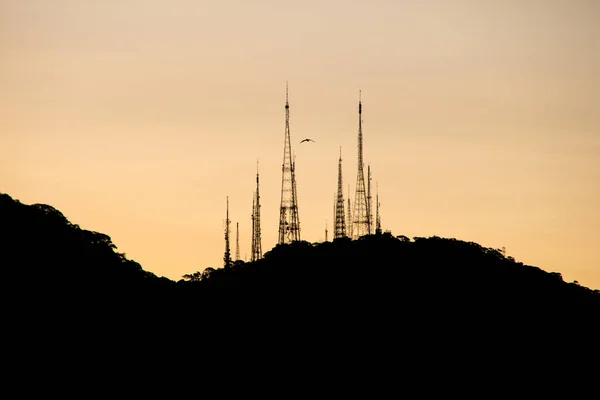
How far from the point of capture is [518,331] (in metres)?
116

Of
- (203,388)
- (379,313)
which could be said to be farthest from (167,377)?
(379,313)

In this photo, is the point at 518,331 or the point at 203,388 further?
the point at 518,331

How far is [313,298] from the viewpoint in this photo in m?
116

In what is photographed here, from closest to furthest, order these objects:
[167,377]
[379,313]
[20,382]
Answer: [20,382] < [167,377] < [379,313]

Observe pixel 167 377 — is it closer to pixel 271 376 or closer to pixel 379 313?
pixel 271 376

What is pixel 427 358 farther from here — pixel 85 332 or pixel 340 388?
pixel 85 332

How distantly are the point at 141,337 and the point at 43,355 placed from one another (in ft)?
32.3

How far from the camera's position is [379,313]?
115875 mm

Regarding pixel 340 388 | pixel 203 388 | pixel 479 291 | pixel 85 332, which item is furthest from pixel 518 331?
pixel 85 332

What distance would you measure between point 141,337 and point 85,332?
17.6 feet

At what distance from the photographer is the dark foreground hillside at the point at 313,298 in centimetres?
10812

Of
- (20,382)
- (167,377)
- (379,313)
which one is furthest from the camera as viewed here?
(379,313)

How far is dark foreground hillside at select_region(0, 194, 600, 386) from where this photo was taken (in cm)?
10812

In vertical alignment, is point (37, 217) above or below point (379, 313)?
above
